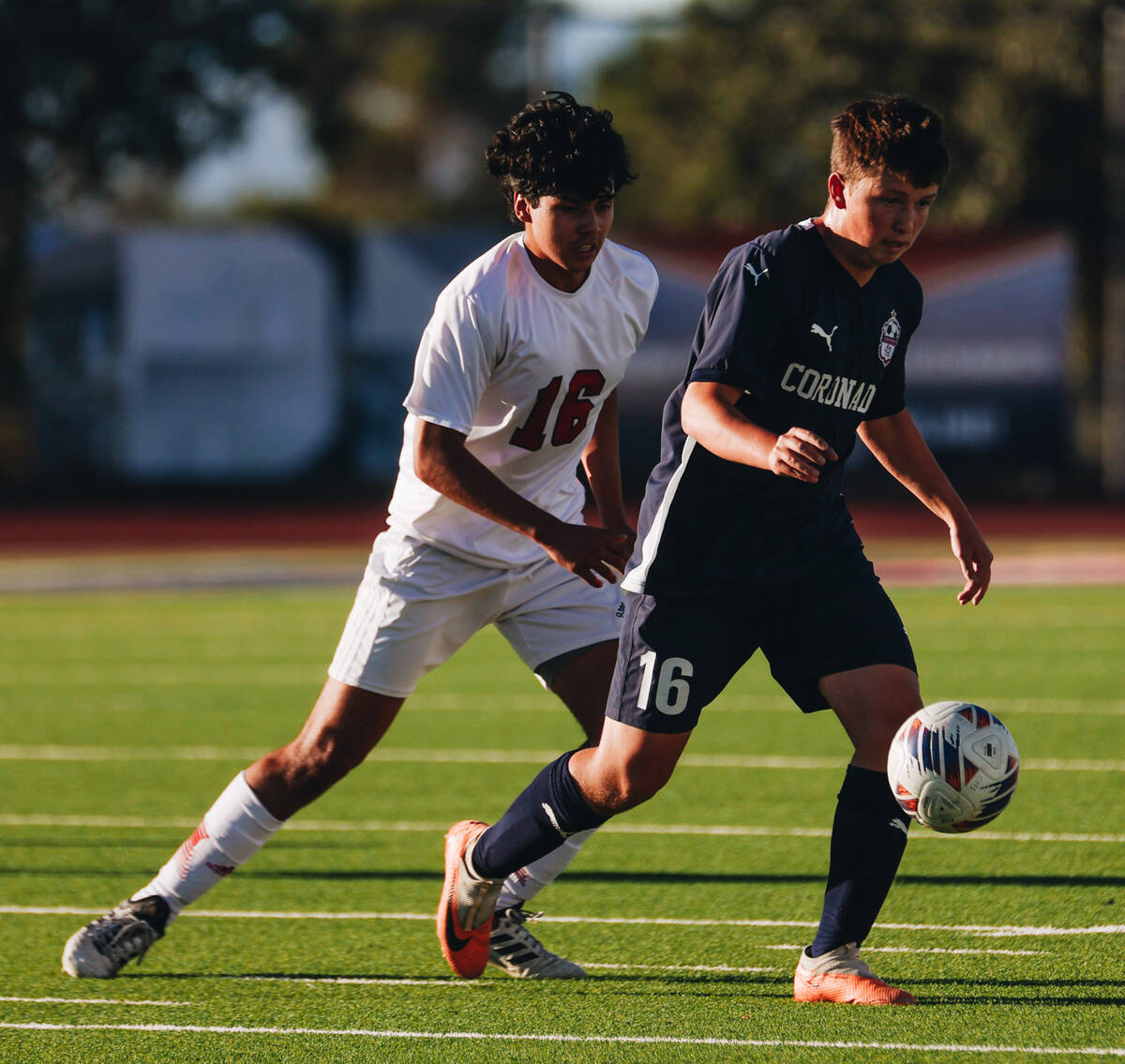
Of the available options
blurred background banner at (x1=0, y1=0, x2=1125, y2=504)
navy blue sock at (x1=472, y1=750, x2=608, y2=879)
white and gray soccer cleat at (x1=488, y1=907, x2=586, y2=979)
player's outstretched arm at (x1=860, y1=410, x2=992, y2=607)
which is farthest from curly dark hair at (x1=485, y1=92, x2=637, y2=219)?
blurred background banner at (x1=0, y1=0, x2=1125, y2=504)

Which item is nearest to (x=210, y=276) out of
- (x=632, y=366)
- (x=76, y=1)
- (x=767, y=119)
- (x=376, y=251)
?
(x=376, y=251)

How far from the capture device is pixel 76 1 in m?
32.7

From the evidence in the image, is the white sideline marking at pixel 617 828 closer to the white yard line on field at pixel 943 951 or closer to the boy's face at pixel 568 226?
the white yard line on field at pixel 943 951

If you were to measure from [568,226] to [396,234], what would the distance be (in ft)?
74.5

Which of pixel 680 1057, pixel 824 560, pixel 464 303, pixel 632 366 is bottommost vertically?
pixel 632 366

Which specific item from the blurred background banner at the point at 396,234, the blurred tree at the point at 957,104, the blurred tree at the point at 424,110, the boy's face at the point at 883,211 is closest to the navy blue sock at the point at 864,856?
the boy's face at the point at 883,211

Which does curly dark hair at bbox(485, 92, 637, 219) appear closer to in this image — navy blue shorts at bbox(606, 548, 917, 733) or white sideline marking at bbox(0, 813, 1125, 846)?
navy blue shorts at bbox(606, 548, 917, 733)

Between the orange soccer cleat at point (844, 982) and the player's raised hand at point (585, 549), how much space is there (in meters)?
1.12

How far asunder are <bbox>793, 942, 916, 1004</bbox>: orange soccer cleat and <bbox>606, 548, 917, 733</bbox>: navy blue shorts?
2.24 ft

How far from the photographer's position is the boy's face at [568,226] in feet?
15.8

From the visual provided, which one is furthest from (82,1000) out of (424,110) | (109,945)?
(424,110)

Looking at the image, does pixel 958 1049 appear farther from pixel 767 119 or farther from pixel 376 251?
pixel 767 119

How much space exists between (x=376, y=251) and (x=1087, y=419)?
43.0 feet

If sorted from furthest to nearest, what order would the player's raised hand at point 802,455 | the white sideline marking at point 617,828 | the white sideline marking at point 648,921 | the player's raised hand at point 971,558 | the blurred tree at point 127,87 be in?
the blurred tree at point 127,87, the white sideline marking at point 617,828, the white sideline marking at point 648,921, the player's raised hand at point 971,558, the player's raised hand at point 802,455
